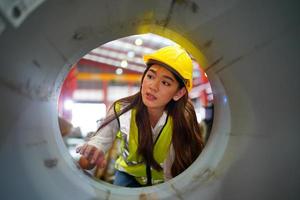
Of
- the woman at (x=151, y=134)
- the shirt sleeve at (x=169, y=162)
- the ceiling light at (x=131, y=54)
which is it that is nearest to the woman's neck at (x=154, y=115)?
the woman at (x=151, y=134)

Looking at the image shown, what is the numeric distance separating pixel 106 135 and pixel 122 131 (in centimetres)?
7

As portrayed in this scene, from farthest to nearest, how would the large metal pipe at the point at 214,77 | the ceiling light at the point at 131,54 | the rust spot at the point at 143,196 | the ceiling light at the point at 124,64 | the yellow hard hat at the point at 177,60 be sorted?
the ceiling light at the point at 124,64
the ceiling light at the point at 131,54
the yellow hard hat at the point at 177,60
the rust spot at the point at 143,196
the large metal pipe at the point at 214,77

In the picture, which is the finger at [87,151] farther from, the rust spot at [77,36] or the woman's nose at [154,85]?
the rust spot at [77,36]

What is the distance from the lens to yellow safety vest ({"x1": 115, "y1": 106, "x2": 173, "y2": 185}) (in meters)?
1.16

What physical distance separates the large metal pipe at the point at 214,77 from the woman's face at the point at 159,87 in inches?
17.6

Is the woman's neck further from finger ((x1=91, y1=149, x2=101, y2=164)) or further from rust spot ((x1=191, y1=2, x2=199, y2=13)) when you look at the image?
rust spot ((x1=191, y1=2, x2=199, y2=13))

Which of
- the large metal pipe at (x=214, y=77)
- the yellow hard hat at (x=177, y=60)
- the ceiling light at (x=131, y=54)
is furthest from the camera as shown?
the ceiling light at (x=131, y=54)

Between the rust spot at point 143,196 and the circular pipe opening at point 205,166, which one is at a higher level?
the circular pipe opening at point 205,166

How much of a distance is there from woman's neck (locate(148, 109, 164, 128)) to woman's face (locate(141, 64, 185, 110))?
0.04m

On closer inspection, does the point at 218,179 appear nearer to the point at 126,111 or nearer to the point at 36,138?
the point at 36,138

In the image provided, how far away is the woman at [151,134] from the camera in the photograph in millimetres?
1104

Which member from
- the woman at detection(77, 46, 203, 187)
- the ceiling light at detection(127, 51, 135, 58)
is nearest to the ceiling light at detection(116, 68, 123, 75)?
the ceiling light at detection(127, 51, 135, 58)

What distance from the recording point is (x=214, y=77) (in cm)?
59

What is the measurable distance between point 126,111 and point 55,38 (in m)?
0.70
